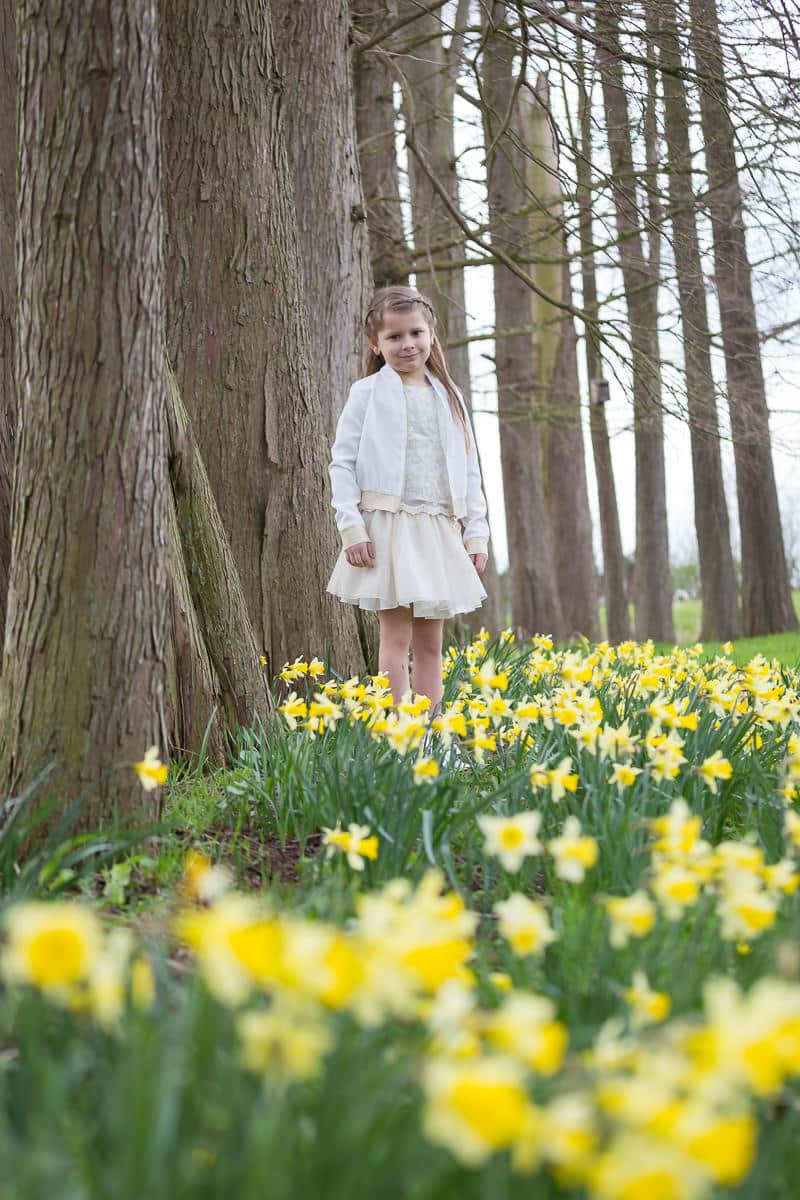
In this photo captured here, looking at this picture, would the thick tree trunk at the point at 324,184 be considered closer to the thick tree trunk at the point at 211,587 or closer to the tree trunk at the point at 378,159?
the thick tree trunk at the point at 211,587

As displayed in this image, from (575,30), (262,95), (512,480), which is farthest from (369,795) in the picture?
(512,480)

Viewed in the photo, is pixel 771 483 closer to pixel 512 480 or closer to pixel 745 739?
pixel 512 480

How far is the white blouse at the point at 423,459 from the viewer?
4.18 metres

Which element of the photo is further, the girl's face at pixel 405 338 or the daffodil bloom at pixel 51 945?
the girl's face at pixel 405 338

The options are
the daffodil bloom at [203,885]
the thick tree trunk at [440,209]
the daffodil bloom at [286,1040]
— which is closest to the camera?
the daffodil bloom at [286,1040]

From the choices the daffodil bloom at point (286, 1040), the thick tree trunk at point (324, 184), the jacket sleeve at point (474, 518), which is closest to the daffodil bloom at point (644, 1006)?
the daffodil bloom at point (286, 1040)

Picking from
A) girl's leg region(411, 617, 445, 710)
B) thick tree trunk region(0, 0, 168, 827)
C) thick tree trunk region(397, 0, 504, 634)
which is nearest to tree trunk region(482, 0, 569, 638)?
thick tree trunk region(397, 0, 504, 634)

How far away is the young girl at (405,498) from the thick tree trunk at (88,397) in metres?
1.47

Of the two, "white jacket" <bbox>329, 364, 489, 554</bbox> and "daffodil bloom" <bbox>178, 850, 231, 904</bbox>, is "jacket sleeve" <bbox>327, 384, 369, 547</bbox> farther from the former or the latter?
"daffodil bloom" <bbox>178, 850, 231, 904</bbox>

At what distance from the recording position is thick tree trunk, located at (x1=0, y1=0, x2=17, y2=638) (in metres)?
3.80

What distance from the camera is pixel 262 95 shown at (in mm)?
4566

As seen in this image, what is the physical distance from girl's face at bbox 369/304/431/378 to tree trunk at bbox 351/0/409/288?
12.8 ft

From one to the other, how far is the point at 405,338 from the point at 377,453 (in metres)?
0.48

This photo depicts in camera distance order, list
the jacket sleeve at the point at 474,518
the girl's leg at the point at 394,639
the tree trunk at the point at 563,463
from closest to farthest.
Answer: the girl's leg at the point at 394,639
the jacket sleeve at the point at 474,518
the tree trunk at the point at 563,463
